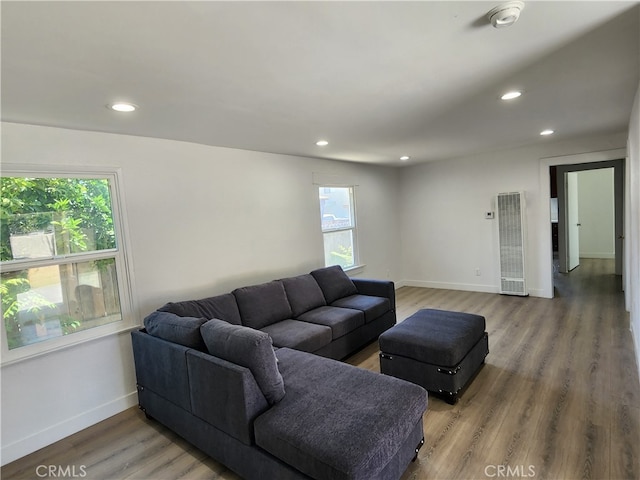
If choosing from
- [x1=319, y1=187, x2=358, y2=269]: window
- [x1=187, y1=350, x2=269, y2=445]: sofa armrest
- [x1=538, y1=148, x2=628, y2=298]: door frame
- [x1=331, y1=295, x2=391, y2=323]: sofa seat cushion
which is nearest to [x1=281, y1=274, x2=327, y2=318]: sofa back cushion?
[x1=331, y1=295, x2=391, y2=323]: sofa seat cushion

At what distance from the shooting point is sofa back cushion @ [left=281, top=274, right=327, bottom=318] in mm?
3709

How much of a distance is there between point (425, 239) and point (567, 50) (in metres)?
4.66

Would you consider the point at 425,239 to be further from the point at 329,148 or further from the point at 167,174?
the point at 167,174

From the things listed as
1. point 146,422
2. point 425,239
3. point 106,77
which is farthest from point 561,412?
point 425,239

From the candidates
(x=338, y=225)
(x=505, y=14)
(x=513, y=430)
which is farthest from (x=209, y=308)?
(x=505, y=14)

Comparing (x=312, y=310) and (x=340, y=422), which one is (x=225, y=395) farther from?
(x=312, y=310)

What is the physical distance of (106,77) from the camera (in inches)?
70.2

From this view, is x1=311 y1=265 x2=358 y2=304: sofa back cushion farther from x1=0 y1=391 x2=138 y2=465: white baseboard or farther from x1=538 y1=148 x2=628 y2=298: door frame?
x1=538 y1=148 x2=628 y2=298: door frame

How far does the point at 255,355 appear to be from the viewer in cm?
190

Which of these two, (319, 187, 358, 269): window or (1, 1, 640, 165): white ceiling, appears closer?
(1, 1, 640, 165): white ceiling

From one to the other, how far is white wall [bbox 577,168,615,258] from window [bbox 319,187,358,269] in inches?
251

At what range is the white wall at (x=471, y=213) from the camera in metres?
5.07

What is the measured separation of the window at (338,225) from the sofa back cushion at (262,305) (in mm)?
1517

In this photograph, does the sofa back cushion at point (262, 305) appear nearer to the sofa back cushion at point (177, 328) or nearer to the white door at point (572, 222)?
the sofa back cushion at point (177, 328)
